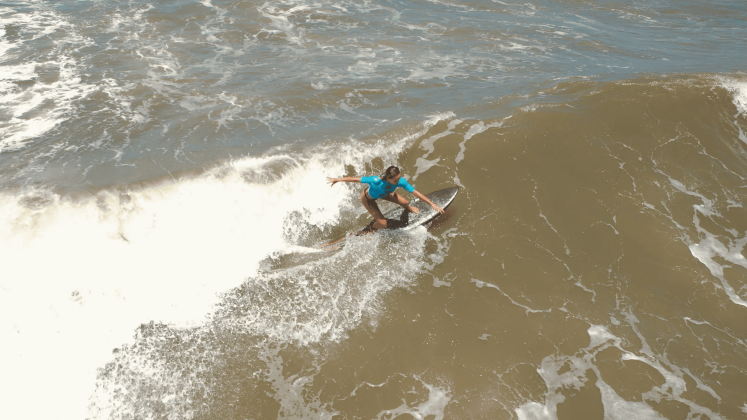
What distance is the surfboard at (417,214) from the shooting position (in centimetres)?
873

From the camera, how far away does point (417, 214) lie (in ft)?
29.5

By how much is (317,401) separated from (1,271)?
20.9ft

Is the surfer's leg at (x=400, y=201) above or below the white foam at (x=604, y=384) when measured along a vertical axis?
above

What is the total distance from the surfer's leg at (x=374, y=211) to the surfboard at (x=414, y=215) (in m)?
0.14

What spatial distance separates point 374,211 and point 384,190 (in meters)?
0.62

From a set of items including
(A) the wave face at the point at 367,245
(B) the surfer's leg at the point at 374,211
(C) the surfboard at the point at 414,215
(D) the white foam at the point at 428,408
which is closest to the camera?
(D) the white foam at the point at 428,408

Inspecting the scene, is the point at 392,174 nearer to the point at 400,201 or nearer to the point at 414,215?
the point at 400,201

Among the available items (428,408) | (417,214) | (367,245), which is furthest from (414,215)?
(428,408)

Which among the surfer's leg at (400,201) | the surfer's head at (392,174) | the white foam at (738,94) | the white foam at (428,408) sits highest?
the white foam at (738,94)

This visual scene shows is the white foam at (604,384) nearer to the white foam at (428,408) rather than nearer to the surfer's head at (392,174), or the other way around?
the white foam at (428,408)

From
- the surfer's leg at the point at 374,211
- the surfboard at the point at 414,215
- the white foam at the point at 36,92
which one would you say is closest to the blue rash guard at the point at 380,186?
the surfer's leg at the point at 374,211

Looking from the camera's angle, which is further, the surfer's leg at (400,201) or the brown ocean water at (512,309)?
the surfer's leg at (400,201)

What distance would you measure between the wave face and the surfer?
0.57 meters

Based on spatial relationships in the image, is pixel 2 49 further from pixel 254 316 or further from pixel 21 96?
pixel 254 316
